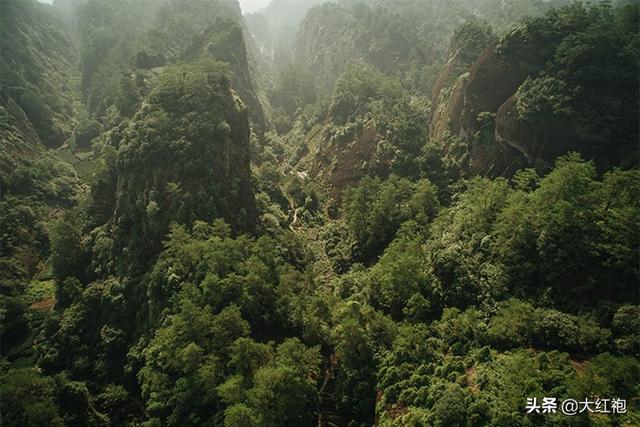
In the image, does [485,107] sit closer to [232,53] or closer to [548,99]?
[548,99]

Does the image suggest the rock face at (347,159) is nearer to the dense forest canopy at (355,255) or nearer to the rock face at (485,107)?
the dense forest canopy at (355,255)

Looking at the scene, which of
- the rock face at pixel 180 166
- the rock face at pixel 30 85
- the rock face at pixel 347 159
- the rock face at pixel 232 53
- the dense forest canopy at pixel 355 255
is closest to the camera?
the dense forest canopy at pixel 355 255

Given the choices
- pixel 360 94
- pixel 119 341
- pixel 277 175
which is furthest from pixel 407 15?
pixel 119 341

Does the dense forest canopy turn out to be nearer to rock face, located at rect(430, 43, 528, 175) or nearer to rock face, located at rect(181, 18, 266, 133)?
rock face, located at rect(430, 43, 528, 175)

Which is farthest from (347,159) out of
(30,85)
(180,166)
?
(30,85)

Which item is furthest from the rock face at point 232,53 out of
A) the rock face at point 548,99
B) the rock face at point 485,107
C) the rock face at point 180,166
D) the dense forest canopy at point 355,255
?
the rock face at point 548,99

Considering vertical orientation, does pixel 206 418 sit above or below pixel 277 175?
below

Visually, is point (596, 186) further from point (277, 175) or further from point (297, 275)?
point (277, 175)
